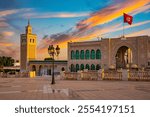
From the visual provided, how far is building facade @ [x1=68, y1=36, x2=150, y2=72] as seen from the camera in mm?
48188

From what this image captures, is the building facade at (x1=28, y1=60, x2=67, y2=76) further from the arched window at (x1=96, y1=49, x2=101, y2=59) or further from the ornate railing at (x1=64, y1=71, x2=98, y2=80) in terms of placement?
the ornate railing at (x1=64, y1=71, x2=98, y2=80)

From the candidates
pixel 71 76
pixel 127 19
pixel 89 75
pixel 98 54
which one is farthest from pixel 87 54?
pixel 89 75

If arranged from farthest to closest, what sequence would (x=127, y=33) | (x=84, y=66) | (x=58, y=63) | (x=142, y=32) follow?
(x=58, y=63), (x=84, y=66), (x=127, y=33), (x=142, y=32)

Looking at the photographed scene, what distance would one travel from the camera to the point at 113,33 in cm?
5497

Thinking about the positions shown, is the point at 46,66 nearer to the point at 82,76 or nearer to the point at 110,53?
the point at 110,53

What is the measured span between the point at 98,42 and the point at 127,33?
640 centimetres

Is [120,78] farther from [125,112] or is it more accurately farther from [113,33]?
[113,33]

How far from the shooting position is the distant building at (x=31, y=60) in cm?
6750

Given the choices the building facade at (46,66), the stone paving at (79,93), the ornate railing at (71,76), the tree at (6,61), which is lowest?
the stone paving at (79,93)

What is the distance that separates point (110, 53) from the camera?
53.4 meters

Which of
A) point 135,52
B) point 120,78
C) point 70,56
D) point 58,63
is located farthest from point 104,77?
point 58,63

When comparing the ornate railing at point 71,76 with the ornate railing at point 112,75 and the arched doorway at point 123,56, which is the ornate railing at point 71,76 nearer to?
the ornate railing at point 112,75

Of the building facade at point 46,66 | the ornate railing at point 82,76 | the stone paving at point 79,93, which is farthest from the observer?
the building facade at point 46,66

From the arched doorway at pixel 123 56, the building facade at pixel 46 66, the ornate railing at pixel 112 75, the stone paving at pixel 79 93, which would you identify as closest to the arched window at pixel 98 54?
Answer: the arched doorway at pixel 123 56
